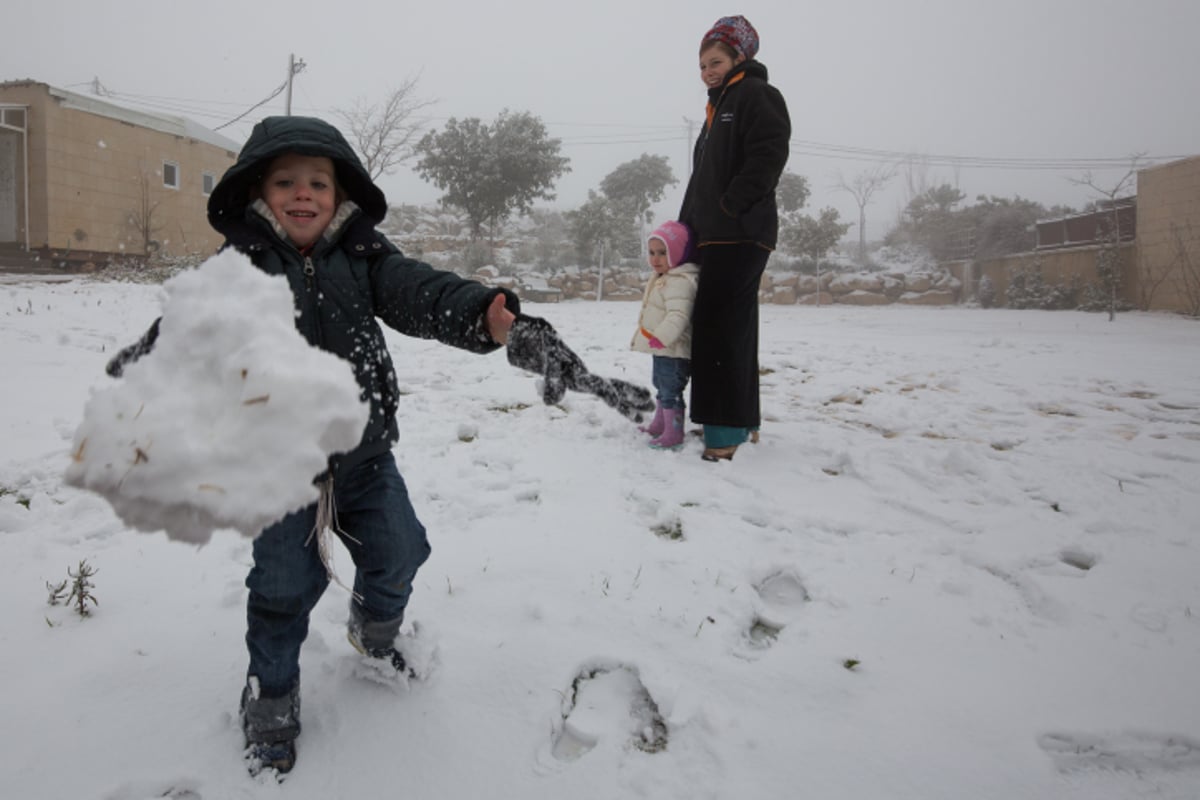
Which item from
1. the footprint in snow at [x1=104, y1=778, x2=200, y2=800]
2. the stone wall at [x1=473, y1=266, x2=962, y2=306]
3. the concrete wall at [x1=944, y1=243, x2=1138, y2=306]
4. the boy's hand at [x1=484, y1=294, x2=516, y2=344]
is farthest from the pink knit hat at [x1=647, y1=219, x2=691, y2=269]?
the concrete wall at [x1=944, y1=243, x2=1138, y2=306]

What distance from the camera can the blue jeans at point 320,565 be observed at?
149 cm

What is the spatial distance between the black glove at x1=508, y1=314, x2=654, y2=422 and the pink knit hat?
98.1 inches

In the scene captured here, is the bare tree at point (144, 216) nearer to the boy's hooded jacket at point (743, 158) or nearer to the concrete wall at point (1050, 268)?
Result: the boy's hooded jacket at point (743, 158)

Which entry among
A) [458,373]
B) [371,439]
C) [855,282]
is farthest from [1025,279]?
[371,439]

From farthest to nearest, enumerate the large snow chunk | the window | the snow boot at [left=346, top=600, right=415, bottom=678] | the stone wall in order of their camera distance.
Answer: the stone wall, the window, the snow boot at [left=346, top=600, right=415, bottom=678], the large snow chunk

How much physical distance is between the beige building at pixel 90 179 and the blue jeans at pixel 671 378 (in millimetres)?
18750

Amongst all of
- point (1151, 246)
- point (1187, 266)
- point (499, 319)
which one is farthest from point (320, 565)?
point (1151, 246)

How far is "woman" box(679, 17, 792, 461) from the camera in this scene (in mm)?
3238

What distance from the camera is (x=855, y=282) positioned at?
2078cm

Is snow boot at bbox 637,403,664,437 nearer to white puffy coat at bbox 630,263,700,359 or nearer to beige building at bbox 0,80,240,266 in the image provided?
white puffy coat at bbox 630,263,700,359

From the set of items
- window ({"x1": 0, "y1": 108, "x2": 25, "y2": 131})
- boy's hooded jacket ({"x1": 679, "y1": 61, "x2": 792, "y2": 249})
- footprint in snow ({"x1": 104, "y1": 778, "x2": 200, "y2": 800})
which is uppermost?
window ({"x1": 0, "y1": 108, "x2": 25, "y2": 131})

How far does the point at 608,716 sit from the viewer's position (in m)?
1.65

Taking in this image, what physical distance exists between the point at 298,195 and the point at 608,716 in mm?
1606

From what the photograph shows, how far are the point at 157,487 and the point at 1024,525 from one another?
3206mm
